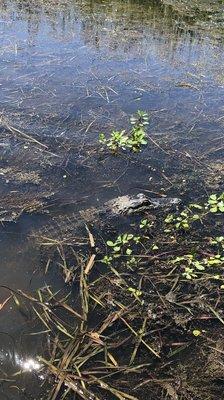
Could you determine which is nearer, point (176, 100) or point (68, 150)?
point (68, 150)

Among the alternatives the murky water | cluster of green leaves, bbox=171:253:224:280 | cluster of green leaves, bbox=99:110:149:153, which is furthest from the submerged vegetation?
cluster of green leaves, bbox=99:110:149:153

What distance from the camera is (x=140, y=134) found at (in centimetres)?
573

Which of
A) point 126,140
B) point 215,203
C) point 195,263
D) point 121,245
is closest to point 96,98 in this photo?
point 126,140

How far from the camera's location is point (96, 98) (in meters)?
6.97

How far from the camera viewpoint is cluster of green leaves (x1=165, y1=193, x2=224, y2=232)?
447cm

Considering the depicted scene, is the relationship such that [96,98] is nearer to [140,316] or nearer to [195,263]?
[195,263]

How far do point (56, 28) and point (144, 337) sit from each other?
8.38 meters

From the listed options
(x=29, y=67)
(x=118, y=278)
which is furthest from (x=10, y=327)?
(x=29, y=67)

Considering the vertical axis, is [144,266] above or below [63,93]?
below

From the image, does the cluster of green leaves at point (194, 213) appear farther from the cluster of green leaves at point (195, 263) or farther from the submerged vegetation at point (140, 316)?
the cluster of green leaves at point (195, 263)

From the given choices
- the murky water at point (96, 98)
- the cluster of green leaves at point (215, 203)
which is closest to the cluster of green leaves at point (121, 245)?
the murky water at point (96, 98)

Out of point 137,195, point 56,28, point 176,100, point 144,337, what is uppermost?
point 56,28

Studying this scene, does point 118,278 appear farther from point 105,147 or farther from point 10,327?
point 105,147

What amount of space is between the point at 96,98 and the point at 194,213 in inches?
126
